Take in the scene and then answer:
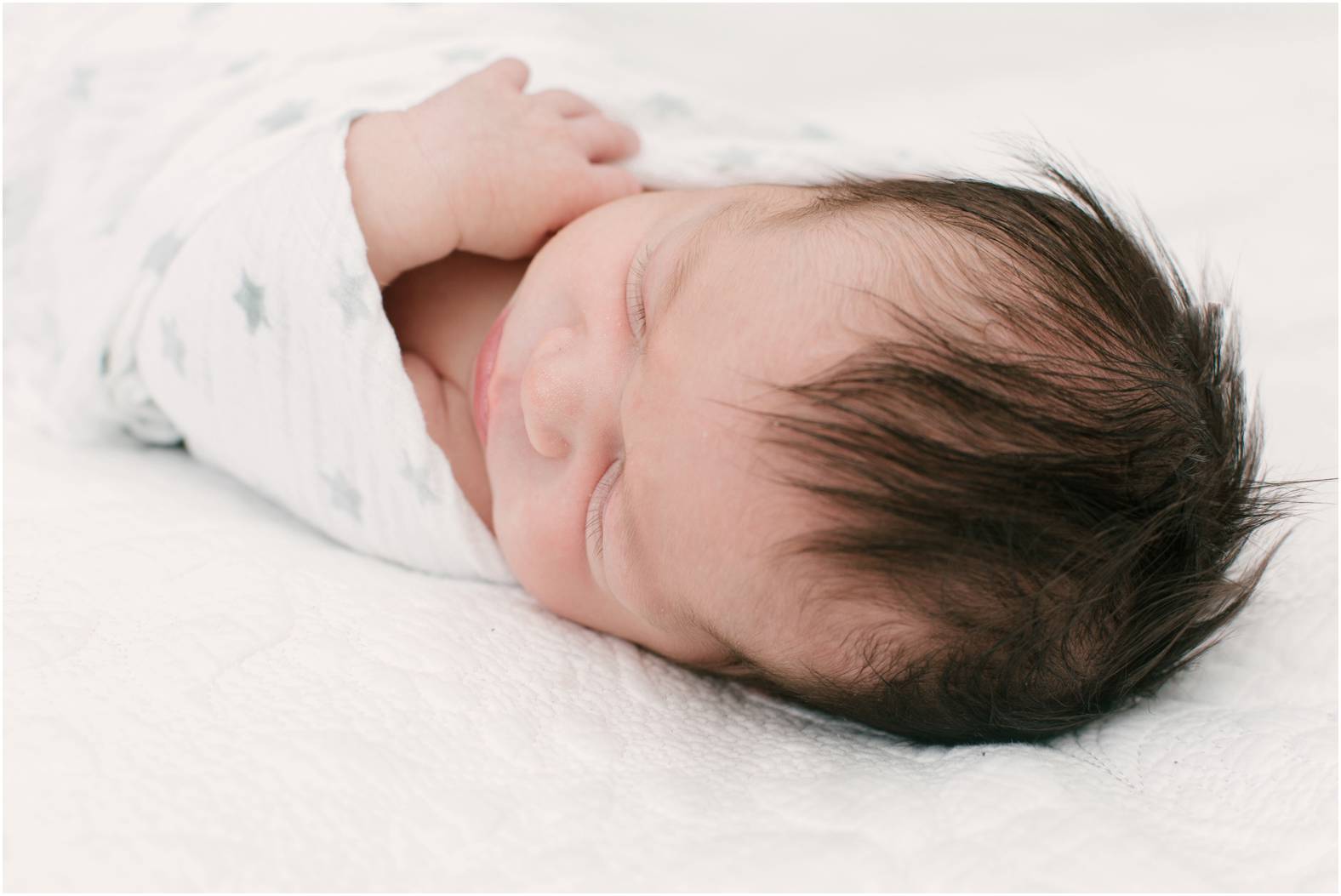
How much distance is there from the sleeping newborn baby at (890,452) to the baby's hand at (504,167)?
15 cm

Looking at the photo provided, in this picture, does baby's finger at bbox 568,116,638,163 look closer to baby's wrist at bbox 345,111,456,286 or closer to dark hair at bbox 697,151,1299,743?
baby's wrist at bbox 345,111,456,286

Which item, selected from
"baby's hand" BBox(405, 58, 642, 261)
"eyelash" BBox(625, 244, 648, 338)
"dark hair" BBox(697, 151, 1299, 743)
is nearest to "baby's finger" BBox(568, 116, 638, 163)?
"baby's hand" BBox(405, 58, 642, 261)

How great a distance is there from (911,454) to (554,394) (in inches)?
12.7

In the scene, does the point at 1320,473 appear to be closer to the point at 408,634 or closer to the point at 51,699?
the point at 408,634

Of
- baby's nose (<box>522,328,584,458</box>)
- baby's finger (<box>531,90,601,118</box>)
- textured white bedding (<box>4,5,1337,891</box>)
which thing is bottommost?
textured white bedding (<box>4,5,1337,891</box>)

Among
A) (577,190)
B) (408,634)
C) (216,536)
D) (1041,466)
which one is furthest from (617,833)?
(577,190)

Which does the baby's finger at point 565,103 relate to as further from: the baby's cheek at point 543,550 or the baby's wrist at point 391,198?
the baby's cheek at point 543,550

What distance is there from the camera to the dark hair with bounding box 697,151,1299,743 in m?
0.73

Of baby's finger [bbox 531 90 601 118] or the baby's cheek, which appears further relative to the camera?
baby's finger [bbox 531 90 601 118]

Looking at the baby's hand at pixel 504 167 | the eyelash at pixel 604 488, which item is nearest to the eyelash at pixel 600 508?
the eyelash at pixel 604 488

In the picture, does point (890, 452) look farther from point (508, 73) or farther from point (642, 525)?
point (508, 73)

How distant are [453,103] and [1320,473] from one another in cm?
101

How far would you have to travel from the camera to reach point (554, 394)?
893mm

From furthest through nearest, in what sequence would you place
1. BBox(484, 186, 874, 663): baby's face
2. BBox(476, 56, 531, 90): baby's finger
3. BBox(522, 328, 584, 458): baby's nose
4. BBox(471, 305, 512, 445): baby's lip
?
BBox(476, 56, 531, 90): baby's finger → BBox(471, 305, 512, 445): baby's lip → BBox(522, 328, 584, 458): baby's nose → BBox(484, 186, 874, 663): baby's face
